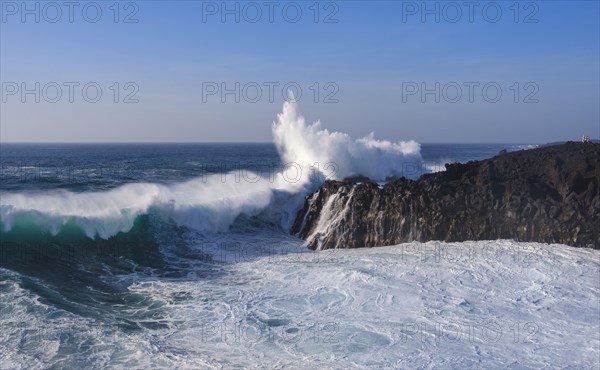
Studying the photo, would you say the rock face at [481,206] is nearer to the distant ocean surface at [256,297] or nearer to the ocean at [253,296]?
the ocean at [253,296]

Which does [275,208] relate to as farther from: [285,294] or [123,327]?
[123,327]

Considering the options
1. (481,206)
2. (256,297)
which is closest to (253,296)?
(256,297)

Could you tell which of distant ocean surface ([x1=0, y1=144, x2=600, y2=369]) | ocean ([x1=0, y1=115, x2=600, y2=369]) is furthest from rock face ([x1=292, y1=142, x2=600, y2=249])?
distant ocean surface ([x1=0, y1=144, x2=600, y2=369])

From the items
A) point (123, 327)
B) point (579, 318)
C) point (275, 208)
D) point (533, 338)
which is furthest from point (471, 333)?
point (275, 208)

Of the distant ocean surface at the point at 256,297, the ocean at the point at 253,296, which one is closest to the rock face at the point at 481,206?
the ocean at the point at 253,296

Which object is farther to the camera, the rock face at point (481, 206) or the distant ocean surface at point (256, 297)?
the rock face at point (481, 206)

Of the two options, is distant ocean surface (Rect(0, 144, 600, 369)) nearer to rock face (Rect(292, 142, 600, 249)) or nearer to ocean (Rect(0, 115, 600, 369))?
ocean (Rect(0, 115, 600, 369))
